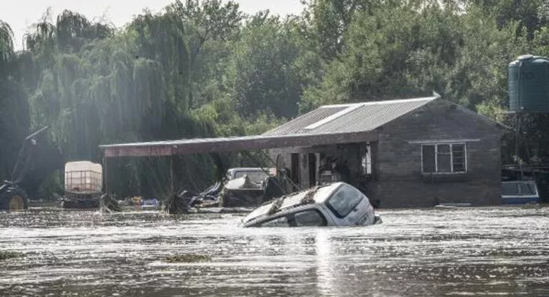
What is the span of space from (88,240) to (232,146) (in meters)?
22.2

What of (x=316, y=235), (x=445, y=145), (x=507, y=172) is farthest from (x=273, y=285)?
(x=507, y=172)

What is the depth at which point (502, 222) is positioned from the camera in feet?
144

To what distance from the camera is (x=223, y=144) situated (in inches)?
2368

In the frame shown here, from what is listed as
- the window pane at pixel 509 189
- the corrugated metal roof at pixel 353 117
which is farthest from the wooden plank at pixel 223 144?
the window pane at pixel 509 189

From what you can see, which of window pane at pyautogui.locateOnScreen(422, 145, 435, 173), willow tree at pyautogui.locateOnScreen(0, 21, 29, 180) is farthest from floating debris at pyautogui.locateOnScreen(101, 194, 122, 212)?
willow tree at pyautogui.locateOnScreen(0, 21, 29, 180)

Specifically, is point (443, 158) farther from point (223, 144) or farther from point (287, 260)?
point (287, 260)

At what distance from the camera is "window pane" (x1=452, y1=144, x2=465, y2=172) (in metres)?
64.9

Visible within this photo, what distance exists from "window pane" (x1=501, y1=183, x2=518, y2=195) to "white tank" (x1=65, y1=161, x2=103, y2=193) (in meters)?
19.9

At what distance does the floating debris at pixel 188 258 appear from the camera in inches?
1114

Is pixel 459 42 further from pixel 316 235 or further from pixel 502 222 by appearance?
pixel 316 235

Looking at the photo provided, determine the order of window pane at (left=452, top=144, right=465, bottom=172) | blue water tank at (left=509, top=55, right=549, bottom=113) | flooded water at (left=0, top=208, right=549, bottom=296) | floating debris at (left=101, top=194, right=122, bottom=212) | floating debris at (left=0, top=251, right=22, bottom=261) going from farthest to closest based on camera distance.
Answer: blue water tank at (left=509, top=55, right=549, bottom=113), window pane at (left=452, top=144, right=465, bottom=172), floating debris at (left=101, top=194, right=122, bottom=212), floating debris at (left=0, top=251, right=22, bottom=261), flooded water at (left=0, top=208, right=549, bottom=296)

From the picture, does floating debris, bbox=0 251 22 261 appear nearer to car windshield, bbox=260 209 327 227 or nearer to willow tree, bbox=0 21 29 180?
car windshield, bbox=260 209 327 227

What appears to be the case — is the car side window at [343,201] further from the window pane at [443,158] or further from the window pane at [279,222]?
the window pane at [443,158]

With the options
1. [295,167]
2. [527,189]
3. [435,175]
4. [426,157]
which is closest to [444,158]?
[426,157]
